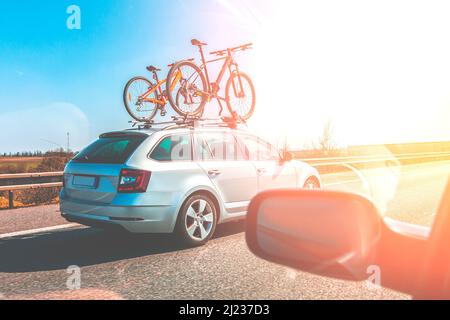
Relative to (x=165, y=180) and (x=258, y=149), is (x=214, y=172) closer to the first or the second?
(x=165, y=180)

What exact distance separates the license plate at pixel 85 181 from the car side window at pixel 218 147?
150 cm

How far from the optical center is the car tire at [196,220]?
565 centimetres

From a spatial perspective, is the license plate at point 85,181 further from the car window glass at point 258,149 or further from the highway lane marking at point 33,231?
the car window glass at point 258,149

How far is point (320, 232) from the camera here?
129cm

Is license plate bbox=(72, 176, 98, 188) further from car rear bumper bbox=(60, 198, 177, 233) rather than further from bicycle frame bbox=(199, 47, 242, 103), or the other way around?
bicycle frame bbox=(199, 47, 242, 103)

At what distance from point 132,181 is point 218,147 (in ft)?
5.49

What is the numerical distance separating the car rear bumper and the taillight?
223 millimetres

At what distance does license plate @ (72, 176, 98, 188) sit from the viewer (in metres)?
5.64

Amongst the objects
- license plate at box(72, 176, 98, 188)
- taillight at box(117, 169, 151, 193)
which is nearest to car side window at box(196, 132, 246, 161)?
taillight at box(117, 169, 151, 193)

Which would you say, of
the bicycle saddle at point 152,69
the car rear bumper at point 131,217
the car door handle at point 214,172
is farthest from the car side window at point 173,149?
the bicycle saddle at point 152,69

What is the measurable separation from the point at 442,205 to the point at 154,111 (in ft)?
25.9

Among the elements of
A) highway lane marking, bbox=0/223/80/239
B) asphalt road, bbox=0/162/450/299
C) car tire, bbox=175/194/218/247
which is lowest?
asphalt road, bbox=0/162/450/299

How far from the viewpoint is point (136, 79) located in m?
8.70
